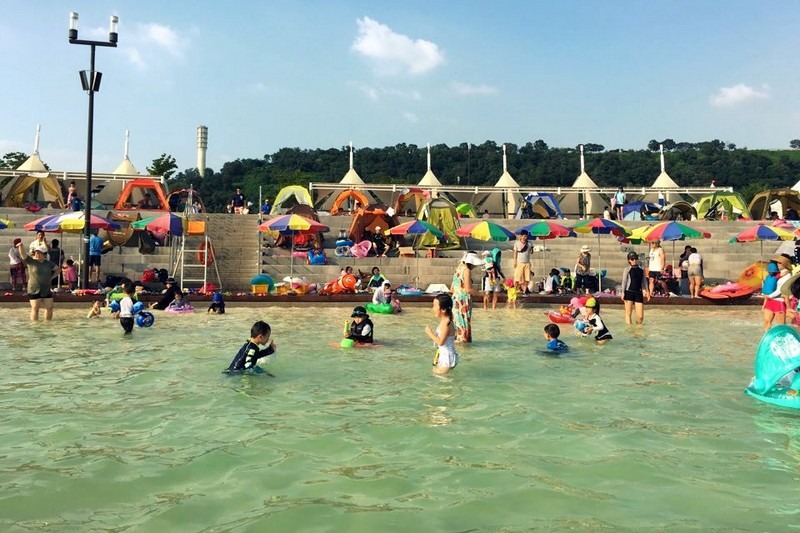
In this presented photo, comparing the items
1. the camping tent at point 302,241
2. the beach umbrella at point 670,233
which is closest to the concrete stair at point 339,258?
the camping tent at point 302,241

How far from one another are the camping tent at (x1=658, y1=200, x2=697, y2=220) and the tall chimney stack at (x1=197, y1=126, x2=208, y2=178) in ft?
214

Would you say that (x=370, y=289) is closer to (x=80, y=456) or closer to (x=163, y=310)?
(x=163, y=310)

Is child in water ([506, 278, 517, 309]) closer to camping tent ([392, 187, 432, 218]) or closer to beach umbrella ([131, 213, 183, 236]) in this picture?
beach umbrella ([131, 213, 183, 236])

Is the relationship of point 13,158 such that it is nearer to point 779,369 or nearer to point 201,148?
point 201,148

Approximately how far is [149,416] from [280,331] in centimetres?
627

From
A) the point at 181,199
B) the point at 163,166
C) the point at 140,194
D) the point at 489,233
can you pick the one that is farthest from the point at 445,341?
the point at 163,166

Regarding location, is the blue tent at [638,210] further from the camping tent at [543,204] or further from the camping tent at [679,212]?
the camping tent at [543,204]

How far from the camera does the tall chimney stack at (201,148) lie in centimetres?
8277

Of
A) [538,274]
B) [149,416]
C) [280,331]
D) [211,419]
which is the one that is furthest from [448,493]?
[538,274]

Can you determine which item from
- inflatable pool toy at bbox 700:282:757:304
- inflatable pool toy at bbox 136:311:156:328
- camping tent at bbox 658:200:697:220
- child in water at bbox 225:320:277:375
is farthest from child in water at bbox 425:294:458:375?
camping tent at bbox 658:200:697:220

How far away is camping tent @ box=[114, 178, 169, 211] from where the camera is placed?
27500mm

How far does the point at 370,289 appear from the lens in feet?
62.8

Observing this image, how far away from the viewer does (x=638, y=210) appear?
3141 centimetres

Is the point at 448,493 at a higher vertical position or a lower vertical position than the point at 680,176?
lower
